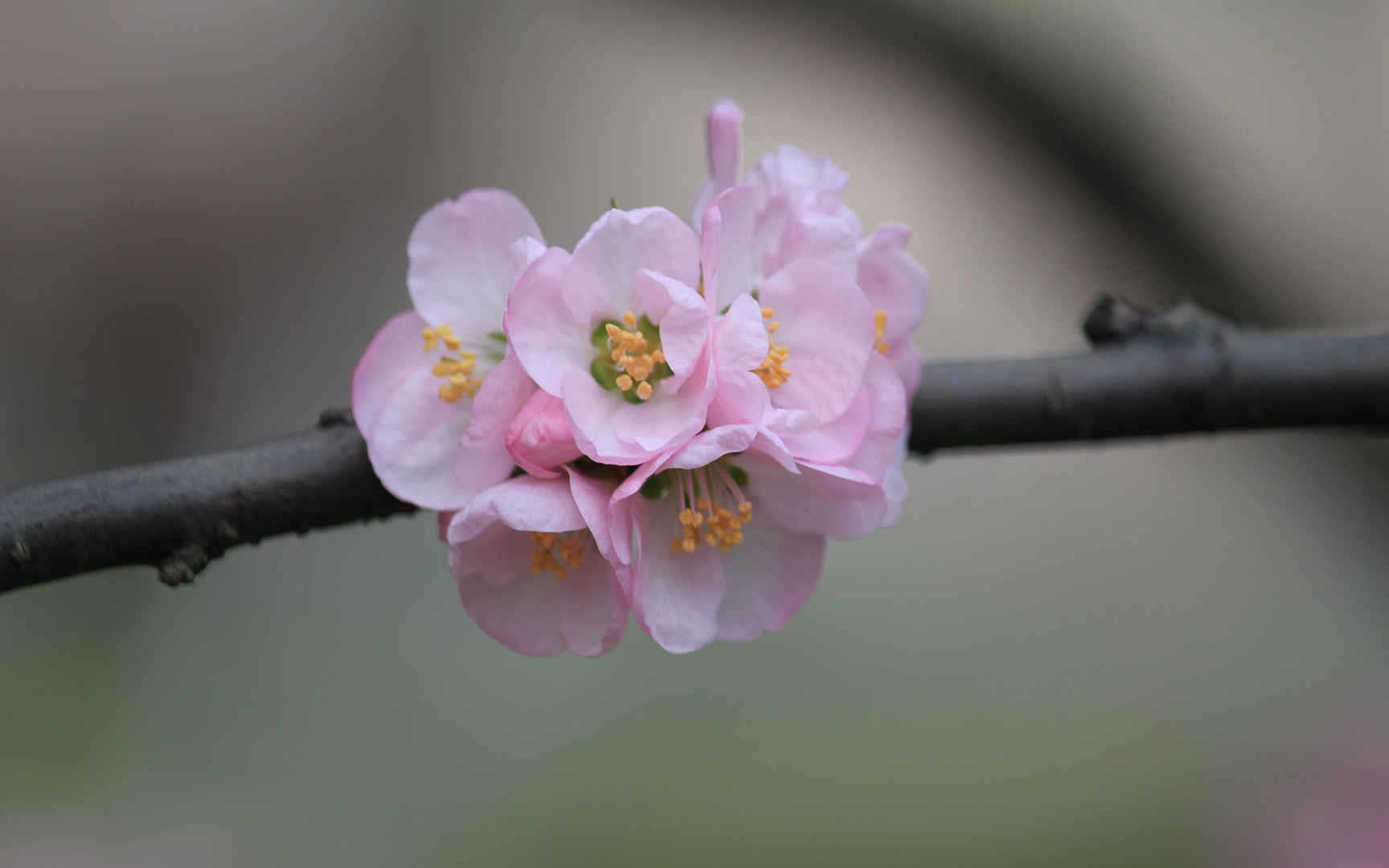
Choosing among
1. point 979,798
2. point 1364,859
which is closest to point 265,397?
point 979,798

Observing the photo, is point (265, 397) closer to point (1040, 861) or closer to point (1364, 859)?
point (1040, 861)

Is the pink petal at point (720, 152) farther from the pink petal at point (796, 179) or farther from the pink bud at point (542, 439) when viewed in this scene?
the pink bud at point (542, 439)

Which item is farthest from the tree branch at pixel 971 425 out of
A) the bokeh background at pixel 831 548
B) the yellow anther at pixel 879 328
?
the bokeh background at pixel 831 548

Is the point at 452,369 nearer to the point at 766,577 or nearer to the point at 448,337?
the point at 448,337

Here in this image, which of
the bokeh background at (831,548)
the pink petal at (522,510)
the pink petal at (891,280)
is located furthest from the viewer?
the bokeh background at (831,548)

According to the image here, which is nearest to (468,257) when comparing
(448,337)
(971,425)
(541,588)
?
(448,337)

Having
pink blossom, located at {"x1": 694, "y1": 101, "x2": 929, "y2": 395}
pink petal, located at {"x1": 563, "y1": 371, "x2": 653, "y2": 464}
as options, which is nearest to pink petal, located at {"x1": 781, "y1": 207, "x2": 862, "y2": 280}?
pink blossom, located at {"x1": 694, "y1": 101, "x2": 929, "y2": 395}

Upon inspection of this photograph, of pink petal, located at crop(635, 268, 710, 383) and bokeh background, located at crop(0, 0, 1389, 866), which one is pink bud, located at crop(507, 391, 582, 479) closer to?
pink petal, located at crop(635, 268, 710, 383)
